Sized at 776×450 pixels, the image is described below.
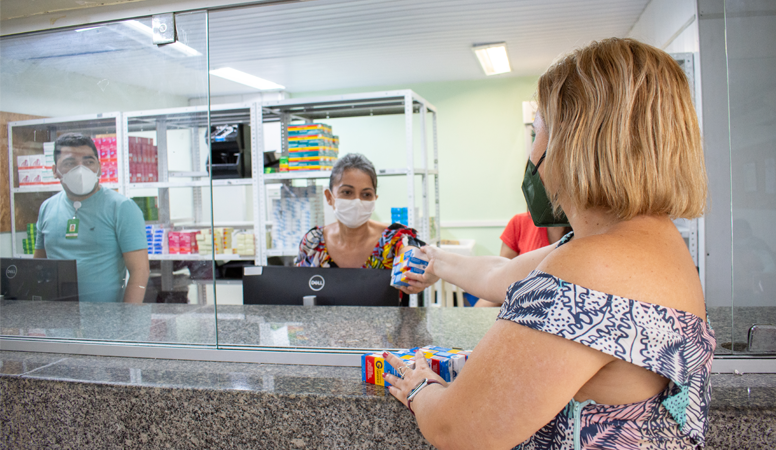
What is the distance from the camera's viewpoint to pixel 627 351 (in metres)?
0.67

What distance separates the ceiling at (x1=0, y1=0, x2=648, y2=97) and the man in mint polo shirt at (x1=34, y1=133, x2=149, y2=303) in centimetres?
27

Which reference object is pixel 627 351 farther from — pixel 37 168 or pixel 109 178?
pixel 37 168

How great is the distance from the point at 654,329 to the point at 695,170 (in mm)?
265

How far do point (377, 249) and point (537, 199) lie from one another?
1749 millimetres

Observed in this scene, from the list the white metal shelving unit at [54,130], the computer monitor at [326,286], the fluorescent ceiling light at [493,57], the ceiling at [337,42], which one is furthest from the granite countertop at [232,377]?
the fluorescent ceiling light at [493,57]

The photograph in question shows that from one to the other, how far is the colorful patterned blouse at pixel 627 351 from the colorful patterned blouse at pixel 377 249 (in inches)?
68.3

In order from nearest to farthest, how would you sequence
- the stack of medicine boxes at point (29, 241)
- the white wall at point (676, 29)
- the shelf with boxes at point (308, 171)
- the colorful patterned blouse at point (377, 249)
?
the white wall at point (676, 29) < the stack of medicine boxes at point (29, 241) < the colorful patterned blouse at point (377, 249) < the shelf with boxes at point (308, 171)

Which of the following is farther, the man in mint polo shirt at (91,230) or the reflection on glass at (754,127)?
the man in mint polo shirt at (91,230)

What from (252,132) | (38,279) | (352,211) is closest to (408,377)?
(38,279)

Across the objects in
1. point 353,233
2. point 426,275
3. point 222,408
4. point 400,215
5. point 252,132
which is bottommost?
point 222,408

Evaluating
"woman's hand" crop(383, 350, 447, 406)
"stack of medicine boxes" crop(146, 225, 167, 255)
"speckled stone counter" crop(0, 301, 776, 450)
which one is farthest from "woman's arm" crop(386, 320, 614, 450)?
"stack of medicine boxes" crop(146, 225, 167, 255)

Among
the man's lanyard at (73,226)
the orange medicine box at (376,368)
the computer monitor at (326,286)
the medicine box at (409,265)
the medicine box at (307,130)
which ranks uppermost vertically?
the medicine box at (307,130)

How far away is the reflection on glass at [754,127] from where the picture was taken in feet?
3.67

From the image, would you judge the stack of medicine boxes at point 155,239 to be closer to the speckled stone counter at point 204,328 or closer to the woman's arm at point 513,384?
the speckled stone counter at point 204,328
